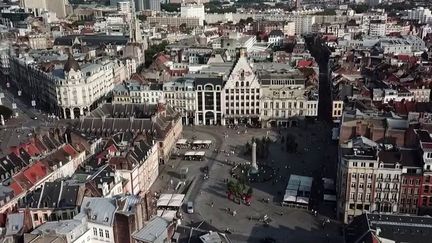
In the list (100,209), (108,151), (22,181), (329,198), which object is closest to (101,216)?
(100,209)

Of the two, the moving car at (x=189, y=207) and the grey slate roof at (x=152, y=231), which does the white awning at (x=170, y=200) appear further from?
the grey slate roof at (x=152, y=231)

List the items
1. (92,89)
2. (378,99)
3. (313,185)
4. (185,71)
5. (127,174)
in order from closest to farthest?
(127,174) → (313,185) → (378,99) → (92,89) → (185,71)

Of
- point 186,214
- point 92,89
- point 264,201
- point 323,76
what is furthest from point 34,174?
point 323,76

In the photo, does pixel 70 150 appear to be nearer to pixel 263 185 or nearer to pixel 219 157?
pixel 219 157

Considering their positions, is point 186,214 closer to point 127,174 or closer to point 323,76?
point 127,174

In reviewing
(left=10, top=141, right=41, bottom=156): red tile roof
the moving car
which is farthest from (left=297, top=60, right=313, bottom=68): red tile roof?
(left=10, top=141, right=41, bottom=156): red tile roof

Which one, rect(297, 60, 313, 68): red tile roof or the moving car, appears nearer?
the moving car

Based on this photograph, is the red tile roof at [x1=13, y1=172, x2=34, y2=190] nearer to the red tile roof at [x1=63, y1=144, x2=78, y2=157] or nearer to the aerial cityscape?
Result: the aerial cityscape

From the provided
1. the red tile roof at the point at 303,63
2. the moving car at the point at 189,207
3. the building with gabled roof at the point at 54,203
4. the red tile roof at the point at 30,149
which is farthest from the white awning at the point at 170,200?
the red tile roof at the point at 303,63

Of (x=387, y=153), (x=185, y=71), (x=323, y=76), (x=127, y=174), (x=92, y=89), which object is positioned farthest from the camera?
(x=323, y=76)
